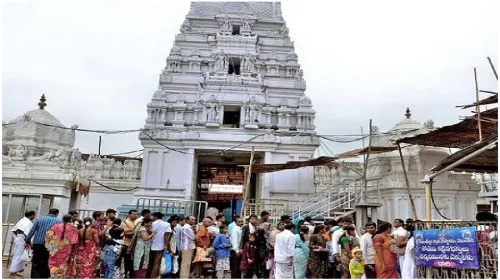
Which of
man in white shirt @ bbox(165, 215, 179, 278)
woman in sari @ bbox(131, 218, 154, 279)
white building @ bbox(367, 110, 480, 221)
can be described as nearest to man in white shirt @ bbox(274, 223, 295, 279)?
man in white shirt @ bbox(165, 215, 179, 278)

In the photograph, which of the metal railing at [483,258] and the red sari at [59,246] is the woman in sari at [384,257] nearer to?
the metal railing at [483,258]

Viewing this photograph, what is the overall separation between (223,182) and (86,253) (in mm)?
20631

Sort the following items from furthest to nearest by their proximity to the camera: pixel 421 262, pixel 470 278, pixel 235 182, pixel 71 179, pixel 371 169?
pixel 235 182, pixel 371 169, pixel 71 179, pixel 421 262, pixel 470 278

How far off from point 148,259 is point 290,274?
8.66 ft

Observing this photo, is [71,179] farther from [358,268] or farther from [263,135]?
[358,268]

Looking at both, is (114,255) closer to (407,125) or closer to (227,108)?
(227,108)

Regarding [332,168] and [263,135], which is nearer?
[263,135]

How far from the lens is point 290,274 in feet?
24.7

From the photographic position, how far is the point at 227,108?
20.8 m

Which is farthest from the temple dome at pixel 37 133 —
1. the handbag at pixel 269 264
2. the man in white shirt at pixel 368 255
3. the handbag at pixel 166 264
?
the man in white shirt at pixel 368 255

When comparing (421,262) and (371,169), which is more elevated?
(371,169)

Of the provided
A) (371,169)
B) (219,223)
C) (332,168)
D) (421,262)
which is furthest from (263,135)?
(421,262)

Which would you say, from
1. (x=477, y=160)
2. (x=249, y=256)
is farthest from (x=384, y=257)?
(x=477, y=160)

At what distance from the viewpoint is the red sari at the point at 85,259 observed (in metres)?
7.42
